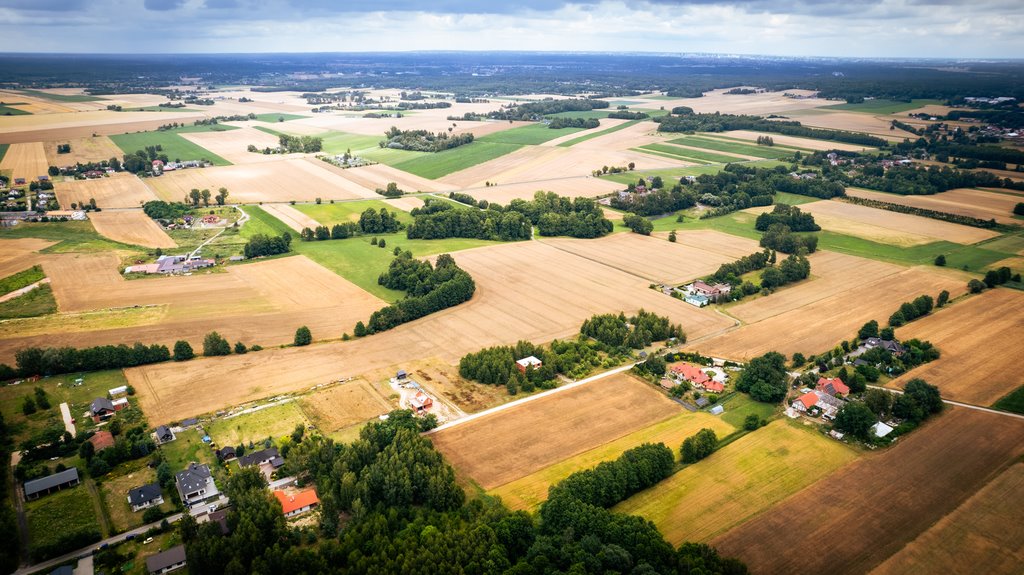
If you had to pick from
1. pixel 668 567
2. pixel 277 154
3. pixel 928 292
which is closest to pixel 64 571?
pixel 668 567

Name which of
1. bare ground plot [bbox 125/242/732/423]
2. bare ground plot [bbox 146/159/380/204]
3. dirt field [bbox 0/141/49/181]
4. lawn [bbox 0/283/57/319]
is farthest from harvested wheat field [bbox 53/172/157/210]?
bare ground plot [bbox 125/242/732/423]

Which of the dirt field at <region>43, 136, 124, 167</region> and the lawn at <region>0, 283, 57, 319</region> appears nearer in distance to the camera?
the lawn at <region>0, 283, 57, 319</region>

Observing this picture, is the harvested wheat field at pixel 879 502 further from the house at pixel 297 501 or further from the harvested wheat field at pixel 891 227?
the harvested wheat field at pixel 891 227

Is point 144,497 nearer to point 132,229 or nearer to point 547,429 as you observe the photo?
point 547,429

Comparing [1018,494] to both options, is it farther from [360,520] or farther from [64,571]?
[64,571]

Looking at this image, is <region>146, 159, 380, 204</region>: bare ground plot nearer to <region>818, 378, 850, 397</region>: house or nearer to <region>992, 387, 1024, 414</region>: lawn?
<region>818, 378, 850, 397</region>: house

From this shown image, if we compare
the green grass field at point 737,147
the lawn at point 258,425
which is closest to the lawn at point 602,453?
the lawn at point 258,425
